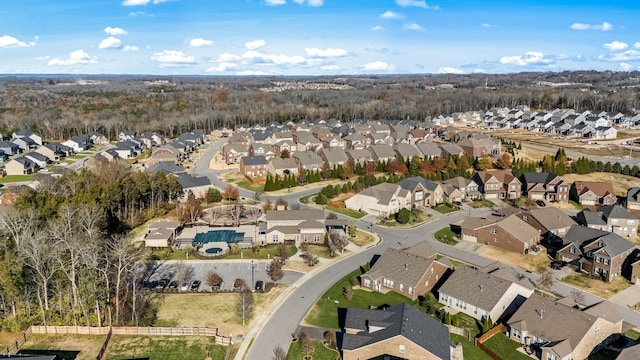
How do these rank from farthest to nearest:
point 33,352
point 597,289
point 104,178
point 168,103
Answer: point 168,103 → point 104,178 → point 597,289 → point 33,352

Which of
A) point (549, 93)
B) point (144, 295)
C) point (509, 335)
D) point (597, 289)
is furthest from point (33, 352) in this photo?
point (549, 93)

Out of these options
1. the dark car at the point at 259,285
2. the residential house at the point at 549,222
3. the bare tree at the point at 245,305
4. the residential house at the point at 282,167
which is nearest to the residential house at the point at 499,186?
the residential house at the point at 549,222

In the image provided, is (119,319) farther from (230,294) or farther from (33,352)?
(230,294)

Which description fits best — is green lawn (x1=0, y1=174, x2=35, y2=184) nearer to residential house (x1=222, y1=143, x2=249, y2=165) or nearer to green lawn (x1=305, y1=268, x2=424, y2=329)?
residential house (x1=222, y1=143, x2=249, y2=165)

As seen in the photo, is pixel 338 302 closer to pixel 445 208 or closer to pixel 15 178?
pixel 445 208

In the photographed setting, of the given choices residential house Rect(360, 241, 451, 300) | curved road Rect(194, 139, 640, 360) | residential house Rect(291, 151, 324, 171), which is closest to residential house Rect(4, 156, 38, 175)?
residential house Rect(291, 151, 324, 171)

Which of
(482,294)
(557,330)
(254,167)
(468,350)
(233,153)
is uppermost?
(233,153)

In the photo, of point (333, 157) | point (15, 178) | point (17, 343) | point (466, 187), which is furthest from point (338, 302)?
point (15, 178)
